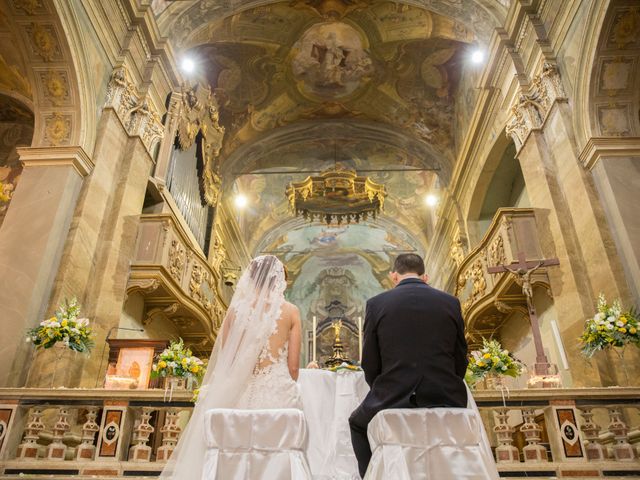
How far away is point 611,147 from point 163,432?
705cm

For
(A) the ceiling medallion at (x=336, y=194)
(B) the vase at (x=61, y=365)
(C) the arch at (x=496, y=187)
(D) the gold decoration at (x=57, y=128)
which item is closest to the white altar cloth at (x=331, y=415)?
(B) the vase at (x=61, y=365)

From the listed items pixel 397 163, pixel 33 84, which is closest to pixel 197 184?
pixel 33 84

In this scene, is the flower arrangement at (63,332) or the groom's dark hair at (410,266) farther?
the flower arrangement at (63,332)

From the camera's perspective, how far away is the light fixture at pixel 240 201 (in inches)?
708

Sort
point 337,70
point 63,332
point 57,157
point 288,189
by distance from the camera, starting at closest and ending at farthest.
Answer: point 63,332 < point 57,157 < point 288,189 < point 337,70

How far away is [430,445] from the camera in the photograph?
2697 mm

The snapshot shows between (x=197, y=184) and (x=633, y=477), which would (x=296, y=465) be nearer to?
(x=633, y=477)

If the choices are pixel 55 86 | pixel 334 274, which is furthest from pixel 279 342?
pixel 334 274

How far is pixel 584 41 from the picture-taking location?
25.3 ft

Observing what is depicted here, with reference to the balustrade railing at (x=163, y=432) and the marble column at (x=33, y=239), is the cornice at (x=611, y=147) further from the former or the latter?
the marble column at (x=33, y=239)

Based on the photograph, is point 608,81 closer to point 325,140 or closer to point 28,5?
point 28,5

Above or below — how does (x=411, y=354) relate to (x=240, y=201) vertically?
below

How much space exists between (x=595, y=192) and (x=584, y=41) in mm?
2386

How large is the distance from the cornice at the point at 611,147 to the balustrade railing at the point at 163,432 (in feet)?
12.5
